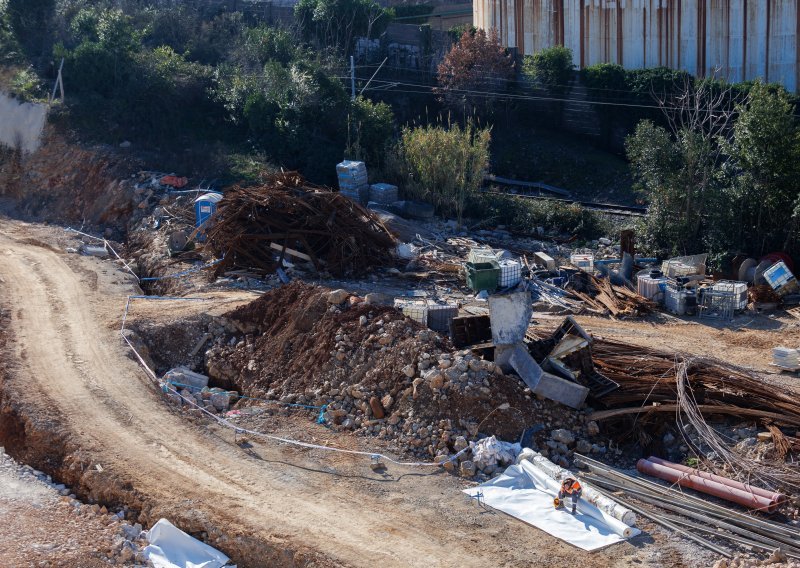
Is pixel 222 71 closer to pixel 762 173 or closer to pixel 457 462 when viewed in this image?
pixel 762 173

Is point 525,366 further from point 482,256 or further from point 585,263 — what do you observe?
point 585,263

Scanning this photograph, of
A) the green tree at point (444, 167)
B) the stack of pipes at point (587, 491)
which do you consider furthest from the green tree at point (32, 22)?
the stack of pipes at point (587, 491)

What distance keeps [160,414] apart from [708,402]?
695 centimetres

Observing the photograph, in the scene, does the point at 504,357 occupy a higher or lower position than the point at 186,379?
higher

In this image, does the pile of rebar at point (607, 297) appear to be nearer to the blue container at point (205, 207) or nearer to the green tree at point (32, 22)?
the blue container at point (205, 207)

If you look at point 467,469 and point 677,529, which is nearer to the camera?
point 677,529

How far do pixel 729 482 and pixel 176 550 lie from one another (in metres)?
5.94

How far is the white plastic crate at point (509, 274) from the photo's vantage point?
16969 mm

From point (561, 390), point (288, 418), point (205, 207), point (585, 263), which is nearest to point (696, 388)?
point (561, 390)

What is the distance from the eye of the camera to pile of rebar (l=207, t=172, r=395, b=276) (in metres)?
18.0

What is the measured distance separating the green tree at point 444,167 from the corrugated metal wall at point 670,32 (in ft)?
34.1

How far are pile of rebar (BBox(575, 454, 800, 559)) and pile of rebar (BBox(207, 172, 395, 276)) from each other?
839cm

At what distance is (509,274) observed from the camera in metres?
17.1

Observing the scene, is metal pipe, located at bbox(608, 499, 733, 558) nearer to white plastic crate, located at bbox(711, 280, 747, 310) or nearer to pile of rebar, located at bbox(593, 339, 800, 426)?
pile of rebar, located at bbox(593, 339, 800, 426)
